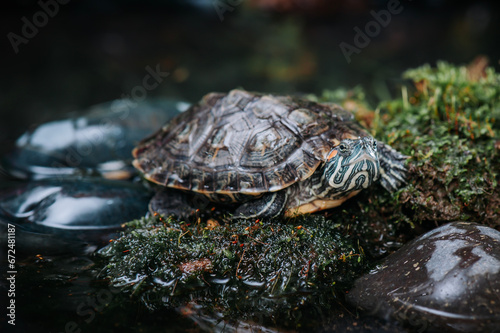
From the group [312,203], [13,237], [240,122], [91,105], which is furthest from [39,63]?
[312,203]

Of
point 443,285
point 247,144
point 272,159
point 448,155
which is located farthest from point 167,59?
point 443,285

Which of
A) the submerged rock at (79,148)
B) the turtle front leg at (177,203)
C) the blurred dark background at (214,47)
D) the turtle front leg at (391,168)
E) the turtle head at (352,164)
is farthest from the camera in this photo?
the blurred dark background at (214,47)

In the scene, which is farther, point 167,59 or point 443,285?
point 167,59

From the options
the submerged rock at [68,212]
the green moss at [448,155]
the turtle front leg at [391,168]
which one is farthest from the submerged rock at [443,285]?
the submerged rock at [68,212]

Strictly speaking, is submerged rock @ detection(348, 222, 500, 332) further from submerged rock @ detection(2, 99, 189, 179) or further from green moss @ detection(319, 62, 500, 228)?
submerged rock @ detection(2, 99, 189, 179)

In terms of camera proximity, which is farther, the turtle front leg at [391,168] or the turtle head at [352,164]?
the turtle front leg at [391,168]

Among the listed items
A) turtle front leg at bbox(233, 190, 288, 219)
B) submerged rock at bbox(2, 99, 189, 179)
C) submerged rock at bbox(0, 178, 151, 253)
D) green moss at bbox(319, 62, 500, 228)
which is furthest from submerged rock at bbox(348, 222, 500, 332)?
submerged rock at bbox(2, 99, 189, 179)

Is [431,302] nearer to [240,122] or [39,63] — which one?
[240,122]

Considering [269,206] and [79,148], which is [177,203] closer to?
[269,206]

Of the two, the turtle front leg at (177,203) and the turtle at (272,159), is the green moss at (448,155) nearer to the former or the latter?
the turtle at (272,159)
